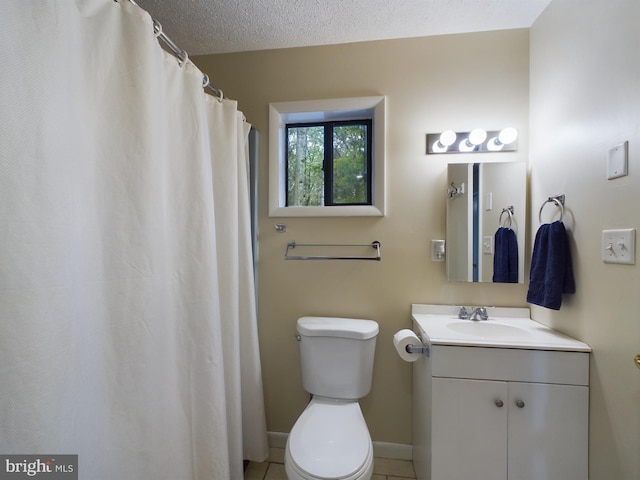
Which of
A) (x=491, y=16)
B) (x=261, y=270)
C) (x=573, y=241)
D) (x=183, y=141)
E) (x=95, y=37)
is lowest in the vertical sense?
(x=261, y=270)

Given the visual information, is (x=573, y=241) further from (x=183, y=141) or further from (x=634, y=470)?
(x=183, y=141)

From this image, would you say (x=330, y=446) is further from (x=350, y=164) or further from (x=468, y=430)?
(x=350, y=164)

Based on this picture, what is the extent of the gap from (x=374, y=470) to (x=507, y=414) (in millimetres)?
841

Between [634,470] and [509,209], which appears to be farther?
[509,209]

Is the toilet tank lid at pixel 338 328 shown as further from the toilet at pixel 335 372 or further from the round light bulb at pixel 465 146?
the round light bulb at pixel 465 146

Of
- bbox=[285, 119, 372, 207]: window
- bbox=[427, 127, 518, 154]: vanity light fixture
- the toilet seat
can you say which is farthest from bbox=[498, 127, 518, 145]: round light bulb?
the toilet seat

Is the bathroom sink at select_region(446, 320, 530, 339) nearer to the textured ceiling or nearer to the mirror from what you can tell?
the mirror

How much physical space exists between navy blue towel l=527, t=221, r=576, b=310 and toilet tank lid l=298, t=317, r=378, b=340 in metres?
0.80

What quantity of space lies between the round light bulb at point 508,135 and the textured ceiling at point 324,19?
1.91 ft

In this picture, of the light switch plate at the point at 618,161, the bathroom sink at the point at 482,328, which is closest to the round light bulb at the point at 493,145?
the light switch plate at the point at 618,161

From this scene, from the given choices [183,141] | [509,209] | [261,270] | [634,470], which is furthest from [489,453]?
[183,141]

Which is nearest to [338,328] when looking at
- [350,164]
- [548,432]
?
[548,432]

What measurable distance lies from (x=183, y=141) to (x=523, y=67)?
1.82 metres

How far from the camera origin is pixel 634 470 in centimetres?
85
